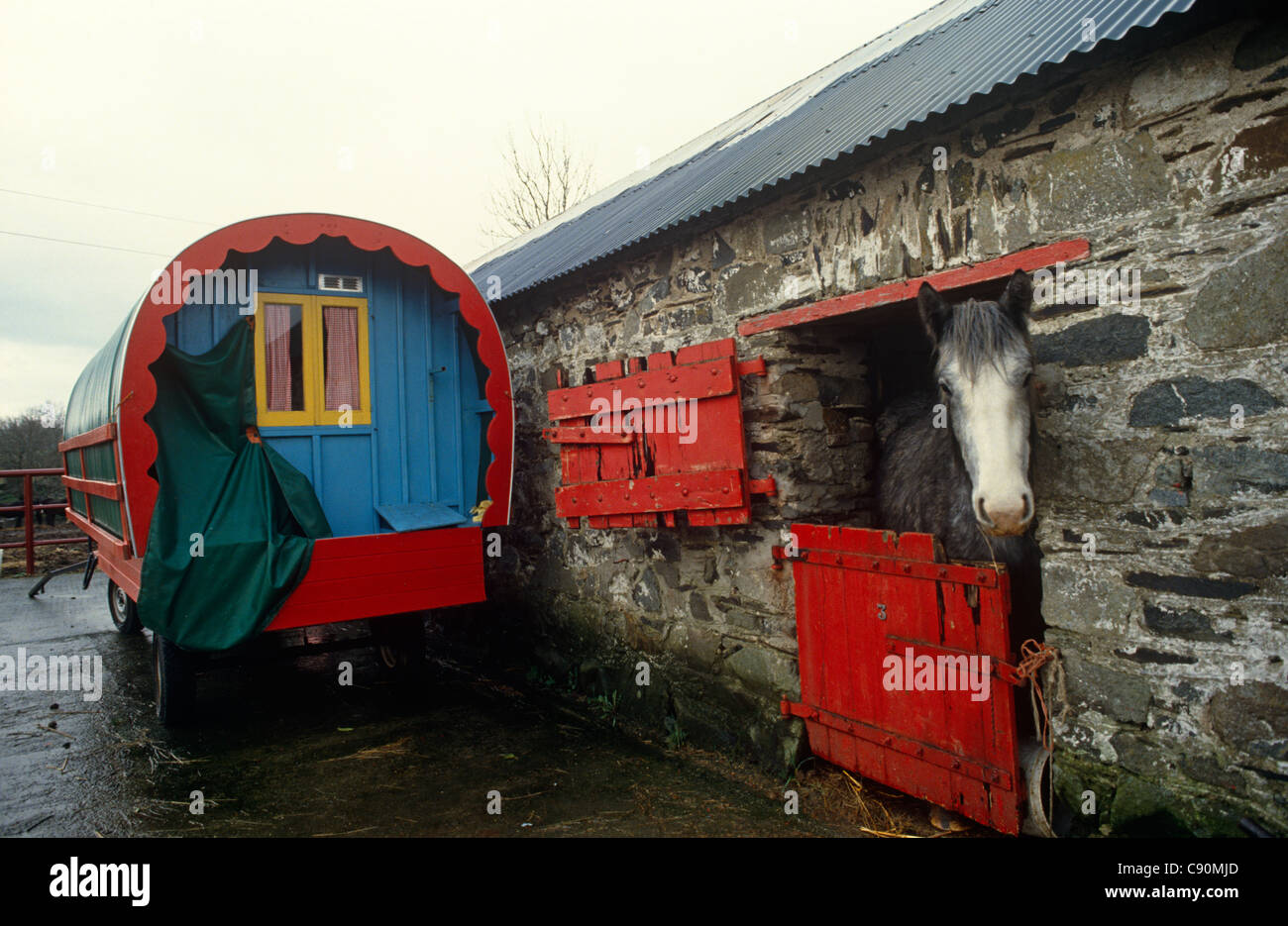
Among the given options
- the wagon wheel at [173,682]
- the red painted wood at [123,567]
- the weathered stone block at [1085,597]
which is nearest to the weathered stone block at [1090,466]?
the weathered stone block at [1085,597]

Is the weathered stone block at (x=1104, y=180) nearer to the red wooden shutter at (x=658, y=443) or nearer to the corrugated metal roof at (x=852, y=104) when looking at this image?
the corrugated metal roof at (x=852, y=104)

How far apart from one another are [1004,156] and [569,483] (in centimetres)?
328

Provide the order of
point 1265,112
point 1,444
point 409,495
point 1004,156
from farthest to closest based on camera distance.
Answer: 1. point 1,444
2. point 409,495
3. point 1004,156
4. point 1265,112

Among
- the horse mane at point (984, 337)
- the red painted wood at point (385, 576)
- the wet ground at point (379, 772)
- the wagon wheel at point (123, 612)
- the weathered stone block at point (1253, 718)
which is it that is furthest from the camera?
the wagon wheel at point (123, 612)

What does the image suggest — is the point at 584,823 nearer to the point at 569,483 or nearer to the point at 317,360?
the point at 569,483

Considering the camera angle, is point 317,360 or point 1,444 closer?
point 317,360

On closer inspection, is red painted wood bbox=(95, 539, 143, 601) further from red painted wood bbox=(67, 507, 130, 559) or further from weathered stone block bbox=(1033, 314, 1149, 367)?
weathered stone block bbox=(1033, 314, 1149, 367)

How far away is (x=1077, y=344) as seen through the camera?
289 centimetres

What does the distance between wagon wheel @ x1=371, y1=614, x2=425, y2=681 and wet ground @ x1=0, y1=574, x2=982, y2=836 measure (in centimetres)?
16

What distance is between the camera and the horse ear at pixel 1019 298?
291cm

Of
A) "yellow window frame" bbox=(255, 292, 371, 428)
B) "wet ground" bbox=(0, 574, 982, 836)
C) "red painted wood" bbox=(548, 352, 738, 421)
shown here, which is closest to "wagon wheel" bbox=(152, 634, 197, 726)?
"wet ground" bbox=(0, 574, 982, 836)

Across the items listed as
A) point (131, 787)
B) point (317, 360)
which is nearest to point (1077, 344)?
point (317, 360)

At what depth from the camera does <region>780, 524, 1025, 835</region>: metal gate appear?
10.4ft

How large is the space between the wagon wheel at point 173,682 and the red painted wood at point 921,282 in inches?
171
